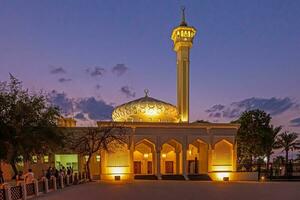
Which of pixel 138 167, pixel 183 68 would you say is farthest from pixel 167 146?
pixel 183 68

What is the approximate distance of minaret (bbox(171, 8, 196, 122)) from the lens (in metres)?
46.2

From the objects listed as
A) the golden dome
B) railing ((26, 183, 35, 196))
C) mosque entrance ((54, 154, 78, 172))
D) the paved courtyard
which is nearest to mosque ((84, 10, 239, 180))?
the golden dome

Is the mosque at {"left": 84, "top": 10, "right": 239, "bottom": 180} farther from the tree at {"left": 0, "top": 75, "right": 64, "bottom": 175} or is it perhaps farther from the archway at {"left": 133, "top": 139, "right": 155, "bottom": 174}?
the tree at {"left": 0, "top": 75, "right": 64, "bottom": 175}

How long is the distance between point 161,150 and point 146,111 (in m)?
4.99

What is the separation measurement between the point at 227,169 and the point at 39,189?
21.7 metres

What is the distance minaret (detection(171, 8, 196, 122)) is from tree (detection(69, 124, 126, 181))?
34.8ft

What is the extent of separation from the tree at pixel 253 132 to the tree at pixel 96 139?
16.3 meters

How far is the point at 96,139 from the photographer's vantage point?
117 ft

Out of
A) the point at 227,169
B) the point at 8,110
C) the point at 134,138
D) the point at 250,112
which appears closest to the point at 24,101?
the point at 8,110

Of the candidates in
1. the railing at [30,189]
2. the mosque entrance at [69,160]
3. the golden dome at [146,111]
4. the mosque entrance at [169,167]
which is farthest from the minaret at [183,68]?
the railing at [30,189]

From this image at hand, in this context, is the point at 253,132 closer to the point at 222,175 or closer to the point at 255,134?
the point at 255,134

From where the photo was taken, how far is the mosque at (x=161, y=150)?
1474 inches

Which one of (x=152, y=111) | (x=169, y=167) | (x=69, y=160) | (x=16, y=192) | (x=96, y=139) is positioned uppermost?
(x=152, y=111)

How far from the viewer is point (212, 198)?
1792 centimetres
